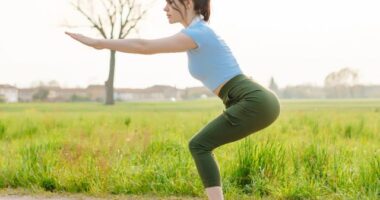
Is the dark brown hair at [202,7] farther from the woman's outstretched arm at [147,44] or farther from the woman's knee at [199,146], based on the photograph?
the woman's knee at [199,146]

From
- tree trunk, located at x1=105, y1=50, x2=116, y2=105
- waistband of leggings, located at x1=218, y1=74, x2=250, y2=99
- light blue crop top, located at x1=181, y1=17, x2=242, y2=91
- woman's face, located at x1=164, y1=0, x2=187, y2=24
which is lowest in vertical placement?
tree trunk, located at x1=105, y1=50, x2=116, y2=105

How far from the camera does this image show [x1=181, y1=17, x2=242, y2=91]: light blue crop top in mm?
3523

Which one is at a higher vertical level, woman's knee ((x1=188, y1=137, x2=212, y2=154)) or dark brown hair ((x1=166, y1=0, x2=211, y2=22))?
dark brown hair ((x1=166, y1=0, x2=211, y2=22))

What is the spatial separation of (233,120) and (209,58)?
0.43 metres

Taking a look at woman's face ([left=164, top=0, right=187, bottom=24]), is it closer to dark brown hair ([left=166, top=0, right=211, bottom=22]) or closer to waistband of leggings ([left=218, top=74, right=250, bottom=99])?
dark brown hair ([left=166, top=0, right=211, bottom=22])

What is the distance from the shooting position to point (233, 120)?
355 cm

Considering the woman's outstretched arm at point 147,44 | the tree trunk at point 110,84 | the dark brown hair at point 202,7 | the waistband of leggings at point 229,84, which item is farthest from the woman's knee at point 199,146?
the tree trunk at point 110,84

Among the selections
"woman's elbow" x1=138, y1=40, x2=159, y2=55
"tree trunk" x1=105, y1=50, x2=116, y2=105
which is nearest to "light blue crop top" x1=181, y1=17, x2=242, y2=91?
"woman's elbow" x1=138, y1=40, x2=159, y2=55

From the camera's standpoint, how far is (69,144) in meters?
7.29

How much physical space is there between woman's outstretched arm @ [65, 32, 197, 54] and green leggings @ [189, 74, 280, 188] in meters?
0.42

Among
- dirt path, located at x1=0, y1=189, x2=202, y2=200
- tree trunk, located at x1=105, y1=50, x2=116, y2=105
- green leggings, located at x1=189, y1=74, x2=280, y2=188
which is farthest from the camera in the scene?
tree trunk, located at x1=105, y1=50, x2=116, y2=105

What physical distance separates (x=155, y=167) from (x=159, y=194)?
39cm

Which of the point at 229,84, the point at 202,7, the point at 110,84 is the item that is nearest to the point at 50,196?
the point at 229,84

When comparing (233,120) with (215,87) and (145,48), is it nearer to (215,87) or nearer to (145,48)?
(215,87)
